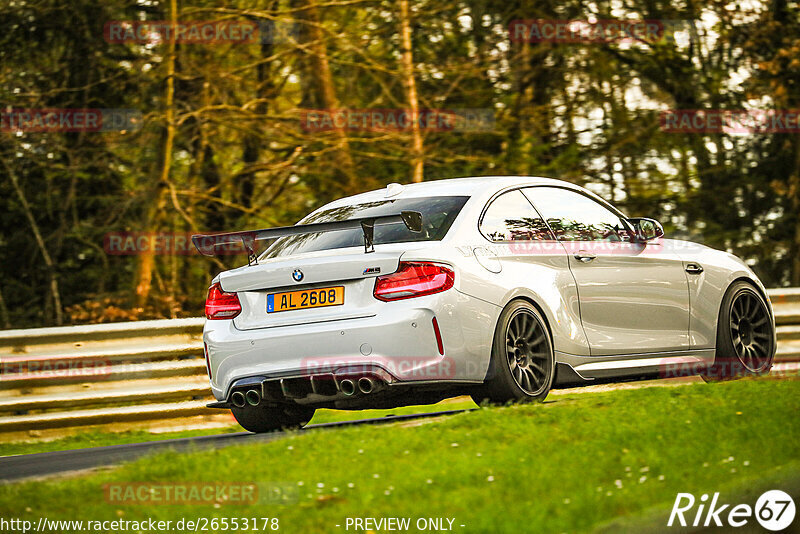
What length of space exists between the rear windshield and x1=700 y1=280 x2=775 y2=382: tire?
2.66 m

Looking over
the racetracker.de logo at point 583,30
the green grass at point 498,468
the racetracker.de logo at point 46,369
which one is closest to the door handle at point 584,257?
the green grass at point 498,468

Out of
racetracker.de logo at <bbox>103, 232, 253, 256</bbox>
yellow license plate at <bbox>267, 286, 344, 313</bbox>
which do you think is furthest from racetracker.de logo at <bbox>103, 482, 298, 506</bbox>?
racetracker.de logo at <bbox>103, 232, 253, 256</bbox>

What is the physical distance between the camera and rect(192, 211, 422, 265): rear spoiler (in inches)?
261

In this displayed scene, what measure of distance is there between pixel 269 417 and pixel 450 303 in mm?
2036

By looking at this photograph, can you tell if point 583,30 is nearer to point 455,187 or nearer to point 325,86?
point 325,86

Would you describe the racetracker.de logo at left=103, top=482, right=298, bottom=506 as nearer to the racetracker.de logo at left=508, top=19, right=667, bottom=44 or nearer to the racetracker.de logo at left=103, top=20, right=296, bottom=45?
the racetracker.de logo at left=103, top=20, right=296, bottom=45

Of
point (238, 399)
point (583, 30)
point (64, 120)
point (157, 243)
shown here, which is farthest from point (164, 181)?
point (238, 399)

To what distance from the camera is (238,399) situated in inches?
290

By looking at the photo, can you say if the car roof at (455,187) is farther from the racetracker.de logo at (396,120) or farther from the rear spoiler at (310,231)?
the racetracker.de logo at (396,120)

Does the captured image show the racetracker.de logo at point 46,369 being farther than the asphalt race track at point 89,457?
Yes

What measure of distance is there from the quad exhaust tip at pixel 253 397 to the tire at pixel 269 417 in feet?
2.37

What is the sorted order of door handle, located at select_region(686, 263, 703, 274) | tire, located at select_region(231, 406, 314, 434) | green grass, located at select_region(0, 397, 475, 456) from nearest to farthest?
tire, located at select_region(231, 406, 314, 434) → door handle, located at select_region(686, 263, 703, 274) → green grass, located at select_region(0, 397, 475, 456)

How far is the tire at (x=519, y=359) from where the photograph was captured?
701cm

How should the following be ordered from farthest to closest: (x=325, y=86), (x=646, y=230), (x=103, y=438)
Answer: (x=325, y=86) < (x=103, y=438) < (x=646, y=230)
